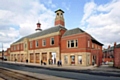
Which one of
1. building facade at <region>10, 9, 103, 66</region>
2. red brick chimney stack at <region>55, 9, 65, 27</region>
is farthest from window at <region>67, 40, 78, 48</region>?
red brick chimney stack at <region>55, 9, 65, 27</region>

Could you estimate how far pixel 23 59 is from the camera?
63.1 meters

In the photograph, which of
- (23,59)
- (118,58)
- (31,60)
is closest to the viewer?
(118,58)

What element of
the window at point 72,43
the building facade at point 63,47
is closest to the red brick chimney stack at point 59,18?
the building facade at point 63,47

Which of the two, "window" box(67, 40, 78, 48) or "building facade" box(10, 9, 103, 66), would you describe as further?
"window" box(67, 40, 78, 48)

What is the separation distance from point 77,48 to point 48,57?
12.3 metres

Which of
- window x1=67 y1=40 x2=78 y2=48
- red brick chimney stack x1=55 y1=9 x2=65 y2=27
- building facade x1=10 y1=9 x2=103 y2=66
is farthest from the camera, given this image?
red brick chimney stack x1=55 y1=9 x2=65 y2=27

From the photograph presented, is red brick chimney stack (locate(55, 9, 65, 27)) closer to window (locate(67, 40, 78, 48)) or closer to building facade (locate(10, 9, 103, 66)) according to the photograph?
building facade (locate(10, 9, 103, 66))

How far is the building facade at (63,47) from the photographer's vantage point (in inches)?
1437

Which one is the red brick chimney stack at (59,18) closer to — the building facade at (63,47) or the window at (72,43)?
the building facade at (63,47)

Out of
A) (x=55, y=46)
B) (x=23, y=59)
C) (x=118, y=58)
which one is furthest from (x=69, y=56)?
(x=23, y=59)

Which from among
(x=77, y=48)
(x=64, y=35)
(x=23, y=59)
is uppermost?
(x=64, y=35)

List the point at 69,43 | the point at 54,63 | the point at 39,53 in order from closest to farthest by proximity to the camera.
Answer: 1. the point at 69,43
2. the point at 54,63
3. the point at 39,53

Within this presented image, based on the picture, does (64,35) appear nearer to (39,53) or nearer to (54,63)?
(54,63)

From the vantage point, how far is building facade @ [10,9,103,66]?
36.5m
